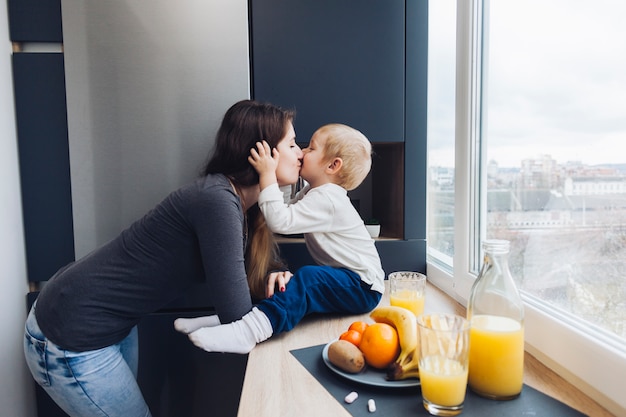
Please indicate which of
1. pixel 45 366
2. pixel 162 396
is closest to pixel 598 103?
pixel 45 366

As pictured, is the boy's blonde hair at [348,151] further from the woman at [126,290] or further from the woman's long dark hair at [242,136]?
the woman at [126,290]

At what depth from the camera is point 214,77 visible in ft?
4.64

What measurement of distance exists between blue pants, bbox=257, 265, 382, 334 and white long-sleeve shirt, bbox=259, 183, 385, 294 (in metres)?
0.04

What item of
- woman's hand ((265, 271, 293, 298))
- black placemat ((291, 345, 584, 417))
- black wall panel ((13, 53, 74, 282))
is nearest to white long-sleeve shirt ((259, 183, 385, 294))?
woman's hand ((265, 271, 293, 298))

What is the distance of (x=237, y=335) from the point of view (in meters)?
0.95

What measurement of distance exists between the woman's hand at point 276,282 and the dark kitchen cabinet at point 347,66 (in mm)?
276

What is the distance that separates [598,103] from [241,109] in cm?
83

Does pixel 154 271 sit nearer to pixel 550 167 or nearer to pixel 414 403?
pixel 414 403

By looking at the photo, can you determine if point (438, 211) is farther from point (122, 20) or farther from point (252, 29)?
point (122, 20)

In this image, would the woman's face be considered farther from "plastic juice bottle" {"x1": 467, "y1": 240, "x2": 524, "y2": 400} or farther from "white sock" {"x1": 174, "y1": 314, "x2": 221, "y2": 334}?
"plastic juice bottle" {"x1": 467, "y1": 240, "x2": 524, "y2": 400}

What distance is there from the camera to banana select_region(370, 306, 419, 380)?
30.0 inches

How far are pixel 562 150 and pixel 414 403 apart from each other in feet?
1.96

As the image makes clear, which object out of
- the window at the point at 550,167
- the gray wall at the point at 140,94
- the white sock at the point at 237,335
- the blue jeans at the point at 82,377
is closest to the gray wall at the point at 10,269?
the gray wall at the point at 140,94

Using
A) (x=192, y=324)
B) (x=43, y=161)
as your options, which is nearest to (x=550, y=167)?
(x=192, y=324)
